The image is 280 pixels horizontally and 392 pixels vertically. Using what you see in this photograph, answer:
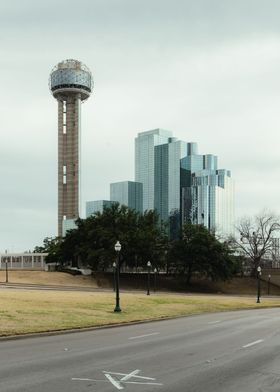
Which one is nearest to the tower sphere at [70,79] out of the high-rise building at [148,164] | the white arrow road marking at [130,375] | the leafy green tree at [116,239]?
the high-rise building at [148,164]

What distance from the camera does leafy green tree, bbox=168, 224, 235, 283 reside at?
94500 millimetres

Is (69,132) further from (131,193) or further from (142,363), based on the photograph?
(142,363)

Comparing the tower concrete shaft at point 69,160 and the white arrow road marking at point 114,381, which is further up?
the tower concrete shaft at point 69,160

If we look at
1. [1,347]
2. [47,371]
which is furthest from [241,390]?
[1,347]

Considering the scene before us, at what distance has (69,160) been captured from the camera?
18975 centimetres

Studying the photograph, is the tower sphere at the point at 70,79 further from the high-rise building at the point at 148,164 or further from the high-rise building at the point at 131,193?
the high-rise building at the point at 131,193

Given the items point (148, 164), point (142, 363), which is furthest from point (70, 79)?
point (142, 363)

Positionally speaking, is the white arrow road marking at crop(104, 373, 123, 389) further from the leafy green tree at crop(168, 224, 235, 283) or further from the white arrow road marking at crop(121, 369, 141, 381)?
the leafy green tree at crop(168, 224, 235, 283)

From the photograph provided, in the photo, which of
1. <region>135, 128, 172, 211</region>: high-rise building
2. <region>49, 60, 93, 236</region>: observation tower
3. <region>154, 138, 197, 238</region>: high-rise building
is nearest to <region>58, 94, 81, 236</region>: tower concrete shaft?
<region>49, 60, 93, 236</region>: observation tower

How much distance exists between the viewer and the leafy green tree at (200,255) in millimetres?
94500

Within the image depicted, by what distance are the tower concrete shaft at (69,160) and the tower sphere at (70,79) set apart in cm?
283

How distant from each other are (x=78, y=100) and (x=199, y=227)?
10635cm

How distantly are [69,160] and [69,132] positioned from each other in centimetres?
948

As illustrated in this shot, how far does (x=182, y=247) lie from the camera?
3812 inches
